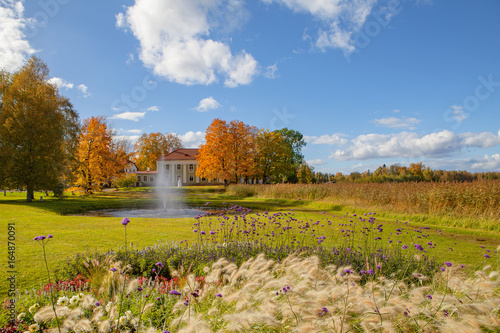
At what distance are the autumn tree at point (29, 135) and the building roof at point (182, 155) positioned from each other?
1452 inches

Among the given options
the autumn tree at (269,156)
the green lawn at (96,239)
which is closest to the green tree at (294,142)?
the autumn tree at (269,156)

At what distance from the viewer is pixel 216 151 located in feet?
124

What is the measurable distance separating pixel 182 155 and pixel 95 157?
30087mm

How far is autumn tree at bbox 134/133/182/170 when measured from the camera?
67188mm

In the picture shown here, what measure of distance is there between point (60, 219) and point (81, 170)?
2085 centimetres

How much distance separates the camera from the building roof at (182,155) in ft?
200

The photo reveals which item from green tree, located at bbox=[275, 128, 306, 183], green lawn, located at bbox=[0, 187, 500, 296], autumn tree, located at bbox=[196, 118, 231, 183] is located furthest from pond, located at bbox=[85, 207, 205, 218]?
green tree, located at bbox=[275, 128, 306, 183]

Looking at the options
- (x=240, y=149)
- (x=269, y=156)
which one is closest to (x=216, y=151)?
(x=240, y=149)

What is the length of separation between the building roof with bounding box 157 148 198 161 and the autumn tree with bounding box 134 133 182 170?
14.8ft

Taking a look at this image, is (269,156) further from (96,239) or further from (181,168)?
(96,239)

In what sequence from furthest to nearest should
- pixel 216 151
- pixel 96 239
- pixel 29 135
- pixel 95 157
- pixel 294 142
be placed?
pixel 294 142 < pixel 216 151 < pixel 95 157 < pixel 29 135 < pixel 96 239

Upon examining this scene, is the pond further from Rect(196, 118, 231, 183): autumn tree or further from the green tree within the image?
the green tree

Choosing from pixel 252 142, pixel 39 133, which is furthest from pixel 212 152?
pixel 39 133

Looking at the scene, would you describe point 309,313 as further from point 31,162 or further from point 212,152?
point 212,152
